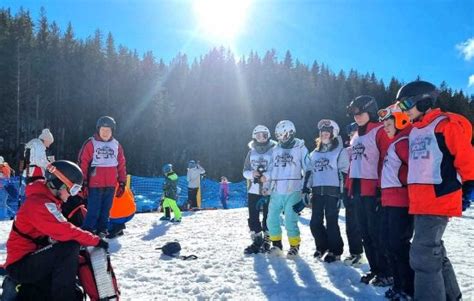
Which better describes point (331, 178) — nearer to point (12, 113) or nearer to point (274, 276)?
point (274, 276)

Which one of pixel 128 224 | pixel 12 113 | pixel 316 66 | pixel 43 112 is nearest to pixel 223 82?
pixel 316 66

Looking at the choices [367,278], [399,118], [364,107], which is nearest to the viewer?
[399,118]

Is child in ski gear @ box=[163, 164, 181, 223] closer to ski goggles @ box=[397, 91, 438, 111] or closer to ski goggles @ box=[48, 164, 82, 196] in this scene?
ski goggles @ box=[48, 164, 82, 196]

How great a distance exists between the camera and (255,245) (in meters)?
7.15

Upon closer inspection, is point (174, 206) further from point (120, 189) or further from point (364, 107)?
point (364, 107)

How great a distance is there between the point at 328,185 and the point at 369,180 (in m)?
1.28

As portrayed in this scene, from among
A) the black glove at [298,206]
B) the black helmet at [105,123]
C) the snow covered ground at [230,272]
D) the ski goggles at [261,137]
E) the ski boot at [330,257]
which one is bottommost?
the snow covered ground at [230,272]

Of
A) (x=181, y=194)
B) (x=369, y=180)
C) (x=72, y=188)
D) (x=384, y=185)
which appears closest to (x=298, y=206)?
(x=369, y=180)

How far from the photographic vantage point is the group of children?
359 centimetres

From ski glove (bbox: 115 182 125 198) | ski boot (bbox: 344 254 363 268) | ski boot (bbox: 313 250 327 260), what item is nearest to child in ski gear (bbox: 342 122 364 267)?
ski boot (bbox: 344 254 363 268)

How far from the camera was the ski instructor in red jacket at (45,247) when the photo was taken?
362 centimetres

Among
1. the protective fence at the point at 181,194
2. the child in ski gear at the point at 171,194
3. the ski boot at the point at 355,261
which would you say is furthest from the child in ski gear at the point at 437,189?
the protective fence at the point at 181,194

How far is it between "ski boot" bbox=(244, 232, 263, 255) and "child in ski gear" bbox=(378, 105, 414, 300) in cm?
298

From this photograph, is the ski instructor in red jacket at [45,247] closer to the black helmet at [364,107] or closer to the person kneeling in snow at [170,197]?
the black helmet at [364,107]
